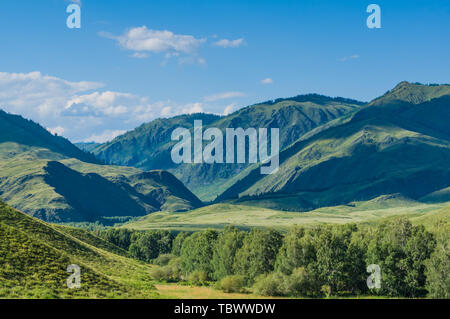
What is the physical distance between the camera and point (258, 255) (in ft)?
599

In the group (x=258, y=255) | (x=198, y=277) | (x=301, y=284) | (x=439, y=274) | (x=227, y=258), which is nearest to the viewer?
(x=439, y=274)

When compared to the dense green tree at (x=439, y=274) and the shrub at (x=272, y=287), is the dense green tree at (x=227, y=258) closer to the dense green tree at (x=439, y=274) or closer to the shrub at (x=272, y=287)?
the shrub at (x=272, y=287)

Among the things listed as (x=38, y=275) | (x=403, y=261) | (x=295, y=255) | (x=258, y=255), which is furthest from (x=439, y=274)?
(x=38, y=275)

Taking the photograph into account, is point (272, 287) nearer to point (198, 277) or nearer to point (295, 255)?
point (295, 255)

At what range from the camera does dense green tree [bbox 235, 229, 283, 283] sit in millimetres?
178500

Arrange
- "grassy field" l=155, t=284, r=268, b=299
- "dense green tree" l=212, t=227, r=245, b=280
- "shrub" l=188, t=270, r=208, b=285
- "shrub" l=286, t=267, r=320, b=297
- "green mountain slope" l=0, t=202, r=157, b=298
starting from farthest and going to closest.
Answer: "shrub" l=188, t=270, r=208, b=285, "dense green tree" l=212, t=227, r=245, b=280, "shrub" l=286, t=267, r=320, b=297, "grassy field" l=155, t=284, r=268, b=299, "green mountain slope" l=0, t=202, r=157, b=298

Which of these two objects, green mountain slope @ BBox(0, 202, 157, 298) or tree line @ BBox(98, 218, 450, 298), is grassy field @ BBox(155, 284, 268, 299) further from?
green mountain slope @ BBox(0, 202, 157, 298)

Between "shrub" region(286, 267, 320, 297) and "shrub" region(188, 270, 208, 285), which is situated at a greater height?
"shrub" region(286, 267, 320, 297)

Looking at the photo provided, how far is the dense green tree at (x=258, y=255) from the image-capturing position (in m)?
178

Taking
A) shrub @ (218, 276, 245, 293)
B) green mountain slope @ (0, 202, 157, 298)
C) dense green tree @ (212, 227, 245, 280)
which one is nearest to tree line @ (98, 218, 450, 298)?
shrub @ (218, 276, 245, 293)

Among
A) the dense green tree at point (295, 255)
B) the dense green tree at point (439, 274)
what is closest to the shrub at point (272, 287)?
the dense green tree at point (295, 255)

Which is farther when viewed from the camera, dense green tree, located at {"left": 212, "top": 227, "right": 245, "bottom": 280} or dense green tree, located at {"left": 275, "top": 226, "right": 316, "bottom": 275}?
dense green tree, located at {"left": 212, "top": 227, "right": 245, "bottom": 280}
